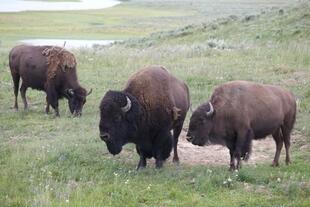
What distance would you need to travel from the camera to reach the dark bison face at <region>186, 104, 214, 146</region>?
10914 millimetres

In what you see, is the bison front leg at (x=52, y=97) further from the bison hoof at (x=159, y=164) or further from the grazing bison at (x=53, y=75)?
the bison hoof at (x=159, y=164)

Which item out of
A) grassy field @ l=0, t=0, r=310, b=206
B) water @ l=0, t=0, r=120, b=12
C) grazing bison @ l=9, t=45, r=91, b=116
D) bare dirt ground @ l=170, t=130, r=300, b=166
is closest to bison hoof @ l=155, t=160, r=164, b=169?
grassy field @ l=0, t=0, r=310, b=206

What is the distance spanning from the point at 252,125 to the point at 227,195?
220cm

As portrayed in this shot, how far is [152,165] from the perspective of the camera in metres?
11.8

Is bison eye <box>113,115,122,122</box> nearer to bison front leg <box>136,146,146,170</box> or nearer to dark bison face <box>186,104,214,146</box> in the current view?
bison front leg <box>136,146,146,170</box>

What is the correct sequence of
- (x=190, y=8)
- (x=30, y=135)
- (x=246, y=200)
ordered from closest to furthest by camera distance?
(x=246, y=200) → (x=30, y=135) → (x=190, y=8)

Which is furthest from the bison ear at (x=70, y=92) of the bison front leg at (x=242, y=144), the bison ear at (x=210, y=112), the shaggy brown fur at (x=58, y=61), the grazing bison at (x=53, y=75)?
the bison front leg at (x=242, y=144)

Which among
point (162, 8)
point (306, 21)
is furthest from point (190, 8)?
point (306, 21)

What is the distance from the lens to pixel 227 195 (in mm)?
9203

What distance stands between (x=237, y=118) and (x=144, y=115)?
1.69 meters

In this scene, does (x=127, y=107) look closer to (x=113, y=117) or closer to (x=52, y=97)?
(x=113, y=117)

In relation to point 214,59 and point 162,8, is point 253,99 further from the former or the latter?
point 162,8

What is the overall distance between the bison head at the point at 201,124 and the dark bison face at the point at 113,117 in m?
1.21

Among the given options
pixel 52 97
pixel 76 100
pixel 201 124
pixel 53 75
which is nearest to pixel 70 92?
pixel 76 100
